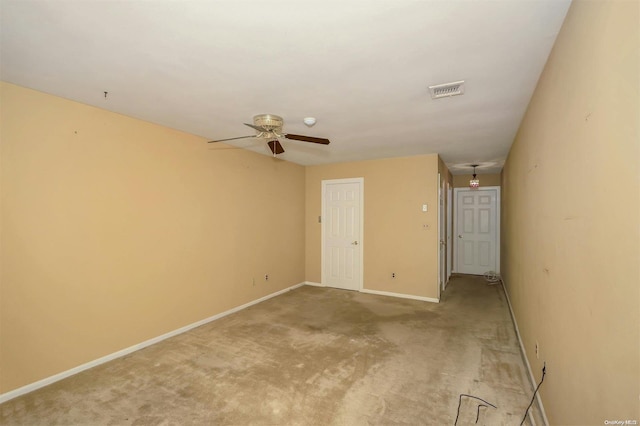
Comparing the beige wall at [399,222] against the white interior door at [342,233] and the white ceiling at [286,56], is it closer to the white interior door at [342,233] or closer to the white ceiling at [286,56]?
the white interior door at [342,233]

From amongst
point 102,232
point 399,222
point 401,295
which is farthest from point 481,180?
point 102,232

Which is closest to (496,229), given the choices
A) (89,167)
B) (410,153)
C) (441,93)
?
(410,153)

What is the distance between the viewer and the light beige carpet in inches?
83.6

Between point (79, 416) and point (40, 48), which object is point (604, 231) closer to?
point (40, 48)

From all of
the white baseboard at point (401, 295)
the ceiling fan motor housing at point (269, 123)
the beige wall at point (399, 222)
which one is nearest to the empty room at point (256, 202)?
the ceiling fan motor housing at point (269, 123)

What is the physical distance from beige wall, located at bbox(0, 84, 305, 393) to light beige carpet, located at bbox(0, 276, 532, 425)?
353 millimetres

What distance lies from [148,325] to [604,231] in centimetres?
387

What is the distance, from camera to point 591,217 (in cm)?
125

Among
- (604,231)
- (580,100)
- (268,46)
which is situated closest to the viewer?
(604,231)

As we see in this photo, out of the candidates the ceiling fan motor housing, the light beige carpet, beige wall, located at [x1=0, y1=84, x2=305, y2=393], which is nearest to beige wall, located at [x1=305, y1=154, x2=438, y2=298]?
the light beige carpet

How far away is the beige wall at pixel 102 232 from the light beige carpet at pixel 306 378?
1.16 ft

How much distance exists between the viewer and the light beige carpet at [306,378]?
2.12m

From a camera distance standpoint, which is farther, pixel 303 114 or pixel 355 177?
pixel 355 177

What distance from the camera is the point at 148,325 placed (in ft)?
10.8
